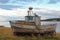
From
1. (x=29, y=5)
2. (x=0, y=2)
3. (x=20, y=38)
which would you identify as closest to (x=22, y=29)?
(x=20, y=38)

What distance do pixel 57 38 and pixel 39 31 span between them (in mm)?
256

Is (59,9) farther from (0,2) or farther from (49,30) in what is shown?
(0,2)

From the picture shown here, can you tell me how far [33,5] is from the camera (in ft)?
6.95

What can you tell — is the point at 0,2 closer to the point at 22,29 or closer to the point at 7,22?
the point at 7,22

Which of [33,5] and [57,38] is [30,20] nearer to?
[33,5]

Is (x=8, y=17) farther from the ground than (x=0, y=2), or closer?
closer

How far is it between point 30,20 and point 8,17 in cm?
29

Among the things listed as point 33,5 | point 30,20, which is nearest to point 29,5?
point 33,5

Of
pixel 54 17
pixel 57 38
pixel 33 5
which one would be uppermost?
pixel 33 5

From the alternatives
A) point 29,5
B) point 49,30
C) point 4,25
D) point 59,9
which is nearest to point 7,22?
point 4,25

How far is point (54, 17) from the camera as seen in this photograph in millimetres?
2113

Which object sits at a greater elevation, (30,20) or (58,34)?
(30,20)

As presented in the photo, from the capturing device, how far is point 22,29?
6.97ft

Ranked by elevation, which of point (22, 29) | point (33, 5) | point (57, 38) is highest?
point (33, 5)
